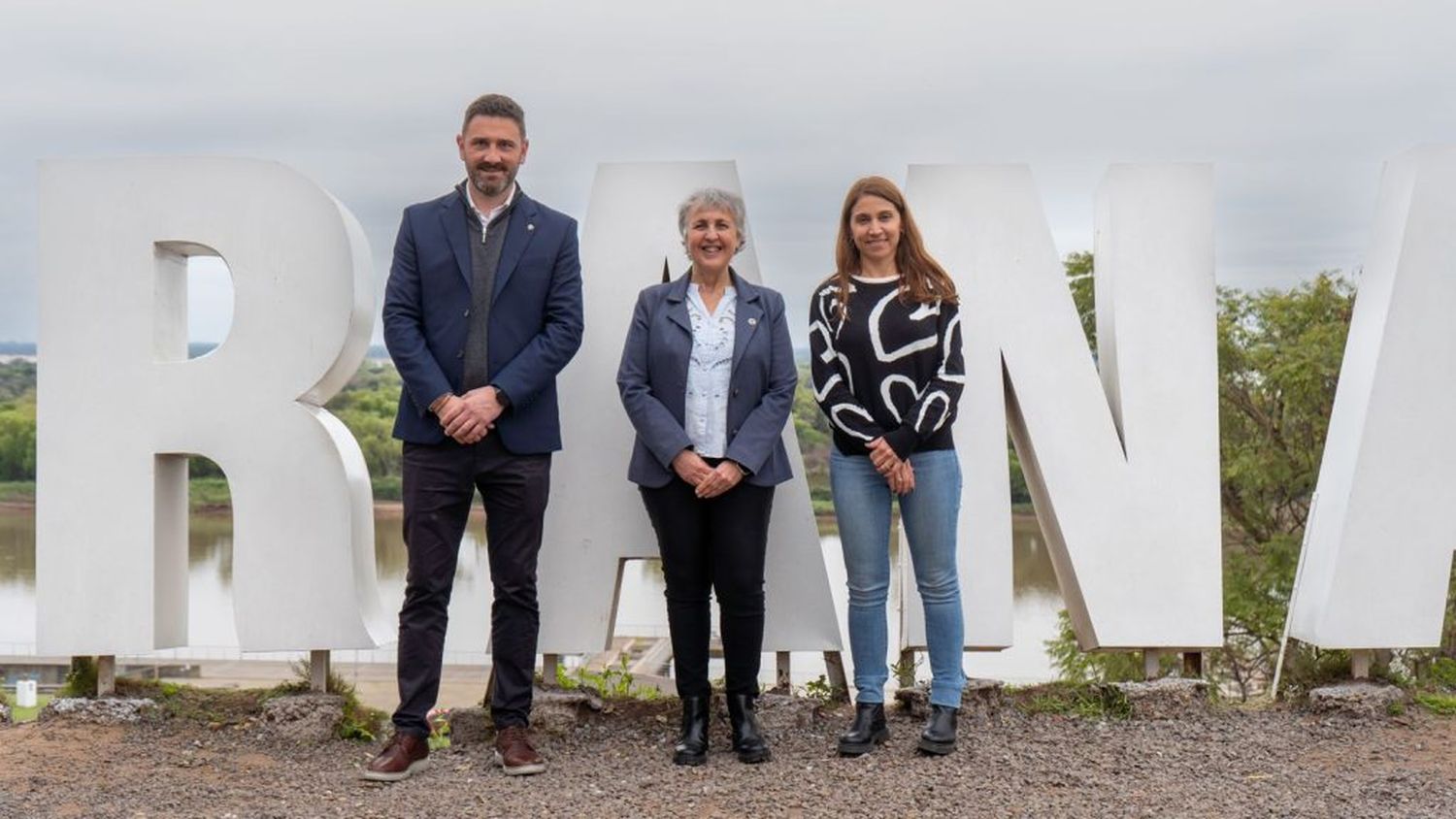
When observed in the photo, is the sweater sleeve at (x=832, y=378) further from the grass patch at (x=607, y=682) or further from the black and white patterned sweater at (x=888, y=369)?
the grass patch at (x=607, y=682)

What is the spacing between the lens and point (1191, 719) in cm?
439

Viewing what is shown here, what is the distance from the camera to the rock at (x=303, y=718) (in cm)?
422

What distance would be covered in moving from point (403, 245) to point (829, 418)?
1360 millimetres

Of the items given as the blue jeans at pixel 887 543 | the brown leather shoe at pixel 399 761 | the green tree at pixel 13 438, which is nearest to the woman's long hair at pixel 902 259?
the blue jeans at pixel 887 543

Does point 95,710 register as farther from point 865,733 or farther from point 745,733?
point 865,733

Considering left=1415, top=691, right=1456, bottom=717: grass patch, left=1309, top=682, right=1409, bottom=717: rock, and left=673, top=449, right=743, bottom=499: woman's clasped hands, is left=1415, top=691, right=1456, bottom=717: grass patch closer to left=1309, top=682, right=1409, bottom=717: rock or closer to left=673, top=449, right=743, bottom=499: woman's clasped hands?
left=1309, top=682, right=1409, bottom=717: rock

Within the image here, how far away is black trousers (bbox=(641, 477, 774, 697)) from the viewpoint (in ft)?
12.0

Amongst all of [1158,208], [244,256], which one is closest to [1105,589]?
[1158,208]

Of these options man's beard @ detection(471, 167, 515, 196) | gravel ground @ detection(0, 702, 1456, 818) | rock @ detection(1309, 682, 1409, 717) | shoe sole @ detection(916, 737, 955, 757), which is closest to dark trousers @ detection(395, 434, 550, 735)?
gravel ground @ detection(0, 702, 1456, 818)

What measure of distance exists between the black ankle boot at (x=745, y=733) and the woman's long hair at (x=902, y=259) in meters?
1.20

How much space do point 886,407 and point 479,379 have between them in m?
1.20

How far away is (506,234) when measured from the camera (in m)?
3.70

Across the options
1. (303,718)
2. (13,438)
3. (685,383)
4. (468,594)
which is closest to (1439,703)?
(685,383)

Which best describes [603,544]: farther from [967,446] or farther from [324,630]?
[967,446]
